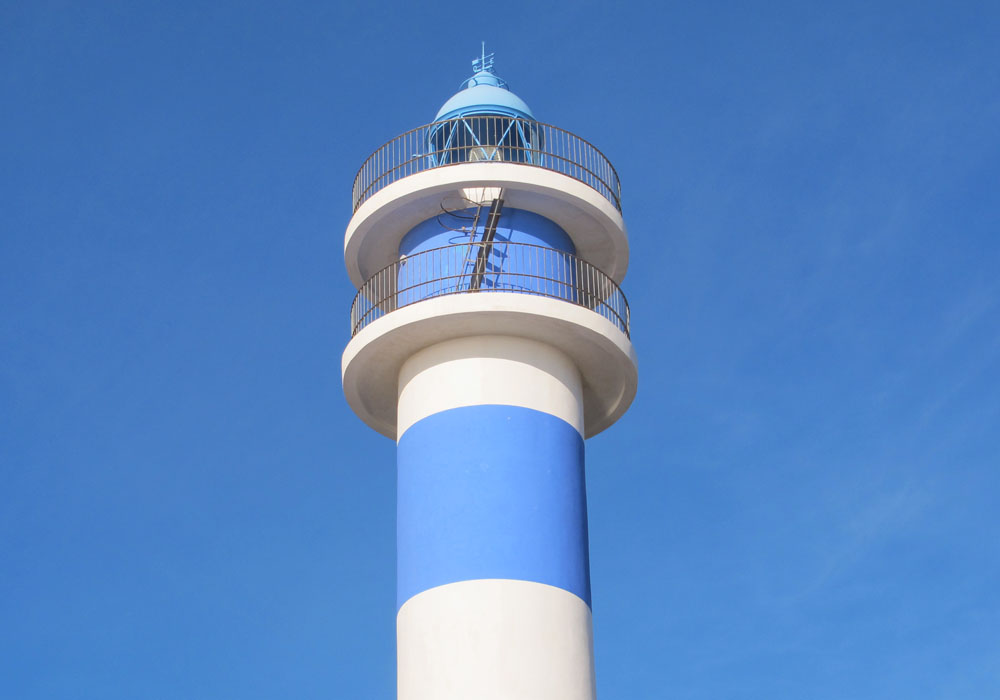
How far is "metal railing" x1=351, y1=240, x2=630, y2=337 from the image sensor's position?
98.4 feet

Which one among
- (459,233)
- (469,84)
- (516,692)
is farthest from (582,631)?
(469,84)

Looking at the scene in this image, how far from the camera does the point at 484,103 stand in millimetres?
32531

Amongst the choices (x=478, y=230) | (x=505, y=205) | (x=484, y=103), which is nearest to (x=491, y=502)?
(x=478, y=230)

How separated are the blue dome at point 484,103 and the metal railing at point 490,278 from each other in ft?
11.7

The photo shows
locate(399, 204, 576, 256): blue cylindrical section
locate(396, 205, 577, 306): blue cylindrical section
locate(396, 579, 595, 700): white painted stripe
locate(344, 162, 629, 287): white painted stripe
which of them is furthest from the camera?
locate(399, 204, 576, 256): blue cylindrical section

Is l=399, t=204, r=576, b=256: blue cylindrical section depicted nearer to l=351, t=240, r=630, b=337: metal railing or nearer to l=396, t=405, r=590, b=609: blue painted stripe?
l=351, t=240, r=630, b=337: metal railing

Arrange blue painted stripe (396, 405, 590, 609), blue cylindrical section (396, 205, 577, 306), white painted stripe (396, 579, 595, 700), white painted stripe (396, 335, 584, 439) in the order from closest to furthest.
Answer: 1. white painted stripe (396, 579, 595, 700)
2. blue painted stripe (396, 405, 590, 609)
3. white painted stripe (396, 335, 584, 439)
4. blue cylindrical section (396, 205, 577, 306)

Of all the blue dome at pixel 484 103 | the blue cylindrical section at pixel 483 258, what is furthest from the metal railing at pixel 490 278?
the blue dome at pixel 484 103

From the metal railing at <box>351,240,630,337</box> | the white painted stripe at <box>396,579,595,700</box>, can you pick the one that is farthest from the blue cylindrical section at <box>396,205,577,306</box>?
the white painted stripe at <box>396,579,595,700</box>

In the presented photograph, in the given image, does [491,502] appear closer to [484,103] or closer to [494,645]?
[494,645]

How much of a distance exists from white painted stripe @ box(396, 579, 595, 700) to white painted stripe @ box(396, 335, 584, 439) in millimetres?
3773

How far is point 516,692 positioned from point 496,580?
2015 mm

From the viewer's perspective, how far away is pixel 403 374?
30.5 m

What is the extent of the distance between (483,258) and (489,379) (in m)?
2.64
